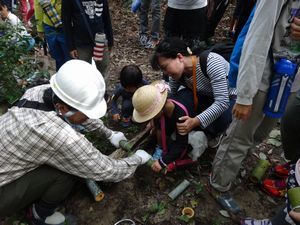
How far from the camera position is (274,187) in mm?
3252

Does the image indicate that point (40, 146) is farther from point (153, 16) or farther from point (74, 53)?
point (153, 16)

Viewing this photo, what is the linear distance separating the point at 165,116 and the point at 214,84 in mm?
604

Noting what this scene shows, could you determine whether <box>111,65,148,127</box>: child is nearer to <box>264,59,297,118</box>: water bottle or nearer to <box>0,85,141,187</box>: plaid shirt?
<box>0,85,141,187</box>: plaid shirt

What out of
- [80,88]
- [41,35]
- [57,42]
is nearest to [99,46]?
[57,42]

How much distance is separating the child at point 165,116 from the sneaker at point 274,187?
78cm

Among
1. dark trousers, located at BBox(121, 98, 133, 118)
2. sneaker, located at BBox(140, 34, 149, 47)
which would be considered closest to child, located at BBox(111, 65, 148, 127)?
dark trousers, located at BBox(121, 98, 133, 118)

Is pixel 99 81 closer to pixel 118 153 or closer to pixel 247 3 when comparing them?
pixel 118 153

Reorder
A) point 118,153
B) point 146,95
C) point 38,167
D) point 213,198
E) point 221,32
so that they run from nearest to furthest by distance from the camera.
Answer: point 38,167
point 146,95
point 213,198
point 118,153
point 221,32

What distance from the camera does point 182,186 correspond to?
319cm

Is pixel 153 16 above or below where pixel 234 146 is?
→ below

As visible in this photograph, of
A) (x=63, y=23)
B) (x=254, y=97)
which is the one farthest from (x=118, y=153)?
(x=63, y=23)

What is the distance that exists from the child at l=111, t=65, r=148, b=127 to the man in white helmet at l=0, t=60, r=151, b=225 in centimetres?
126

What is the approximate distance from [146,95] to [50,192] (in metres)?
1.24

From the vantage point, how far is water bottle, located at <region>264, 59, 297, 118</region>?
2.30m
